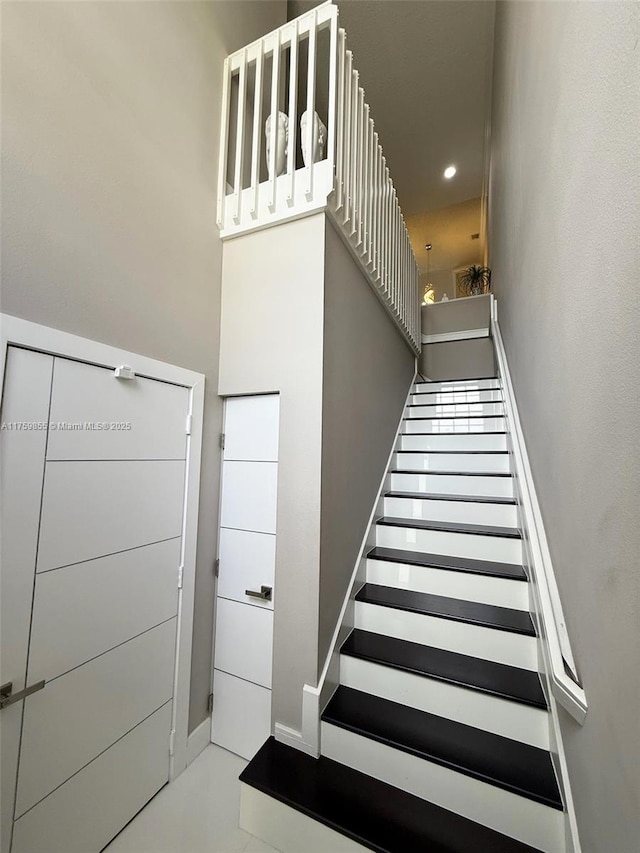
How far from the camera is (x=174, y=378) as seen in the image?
1.79 m

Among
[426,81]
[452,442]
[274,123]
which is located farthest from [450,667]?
[426,81]

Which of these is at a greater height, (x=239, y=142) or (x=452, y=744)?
(x=239, y=142)

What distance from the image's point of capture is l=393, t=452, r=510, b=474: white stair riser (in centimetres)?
272

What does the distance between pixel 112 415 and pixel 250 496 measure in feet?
2.71

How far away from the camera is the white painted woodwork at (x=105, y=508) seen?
1.30 metres

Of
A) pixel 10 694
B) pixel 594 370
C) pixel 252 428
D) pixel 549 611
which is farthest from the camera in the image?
pixel 252 428

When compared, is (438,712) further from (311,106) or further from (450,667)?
(311,106)

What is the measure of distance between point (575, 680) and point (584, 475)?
63 cm

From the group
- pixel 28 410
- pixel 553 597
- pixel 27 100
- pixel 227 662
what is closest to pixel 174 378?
pixel 28 410

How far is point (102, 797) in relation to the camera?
1441mm

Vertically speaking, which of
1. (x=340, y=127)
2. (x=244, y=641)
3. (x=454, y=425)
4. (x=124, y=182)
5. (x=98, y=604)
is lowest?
(x=244, y=641)

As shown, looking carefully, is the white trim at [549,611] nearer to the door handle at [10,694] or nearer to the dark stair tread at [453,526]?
the dark stair tread at [453,526]

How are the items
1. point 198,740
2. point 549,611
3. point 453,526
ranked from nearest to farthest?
point 549,611 < point 198,740 < point 453,526

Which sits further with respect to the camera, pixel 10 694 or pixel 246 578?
pixel 246 578
